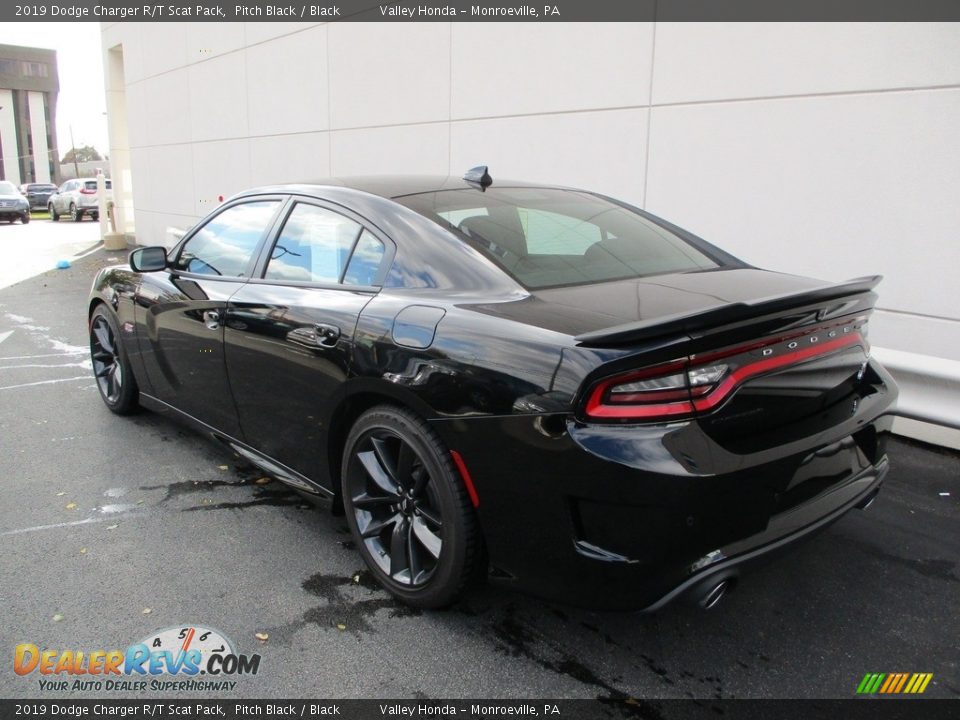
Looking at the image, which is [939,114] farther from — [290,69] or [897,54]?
[290,69]

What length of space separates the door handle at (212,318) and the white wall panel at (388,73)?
17.6 ft

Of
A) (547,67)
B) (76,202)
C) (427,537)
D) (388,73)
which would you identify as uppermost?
(388,73)

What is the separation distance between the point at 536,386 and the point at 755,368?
2.11 feet

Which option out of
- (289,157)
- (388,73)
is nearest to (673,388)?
(388,73)

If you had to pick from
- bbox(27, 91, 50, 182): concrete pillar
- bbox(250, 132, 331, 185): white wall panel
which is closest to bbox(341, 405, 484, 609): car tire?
bbox(250, 132, 331, 185): white wall panel

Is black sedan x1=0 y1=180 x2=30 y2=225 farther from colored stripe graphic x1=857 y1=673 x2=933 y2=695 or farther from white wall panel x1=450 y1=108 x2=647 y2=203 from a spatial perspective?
colored stripe graphic x1=857 y1=673 x2=933 y2=695

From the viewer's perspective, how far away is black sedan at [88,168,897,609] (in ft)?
7.00

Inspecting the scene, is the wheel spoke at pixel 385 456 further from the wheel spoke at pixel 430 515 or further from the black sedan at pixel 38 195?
the black sedan at pixel 38 195

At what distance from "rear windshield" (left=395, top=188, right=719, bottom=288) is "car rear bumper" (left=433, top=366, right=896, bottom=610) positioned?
69 centimetres

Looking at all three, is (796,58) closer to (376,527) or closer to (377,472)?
(377,472)

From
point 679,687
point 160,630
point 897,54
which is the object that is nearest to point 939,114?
point 897,54

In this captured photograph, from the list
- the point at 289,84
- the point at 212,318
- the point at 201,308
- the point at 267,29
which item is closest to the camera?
the point at 212,318

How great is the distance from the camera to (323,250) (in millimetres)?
3307

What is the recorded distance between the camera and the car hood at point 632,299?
232 cm
